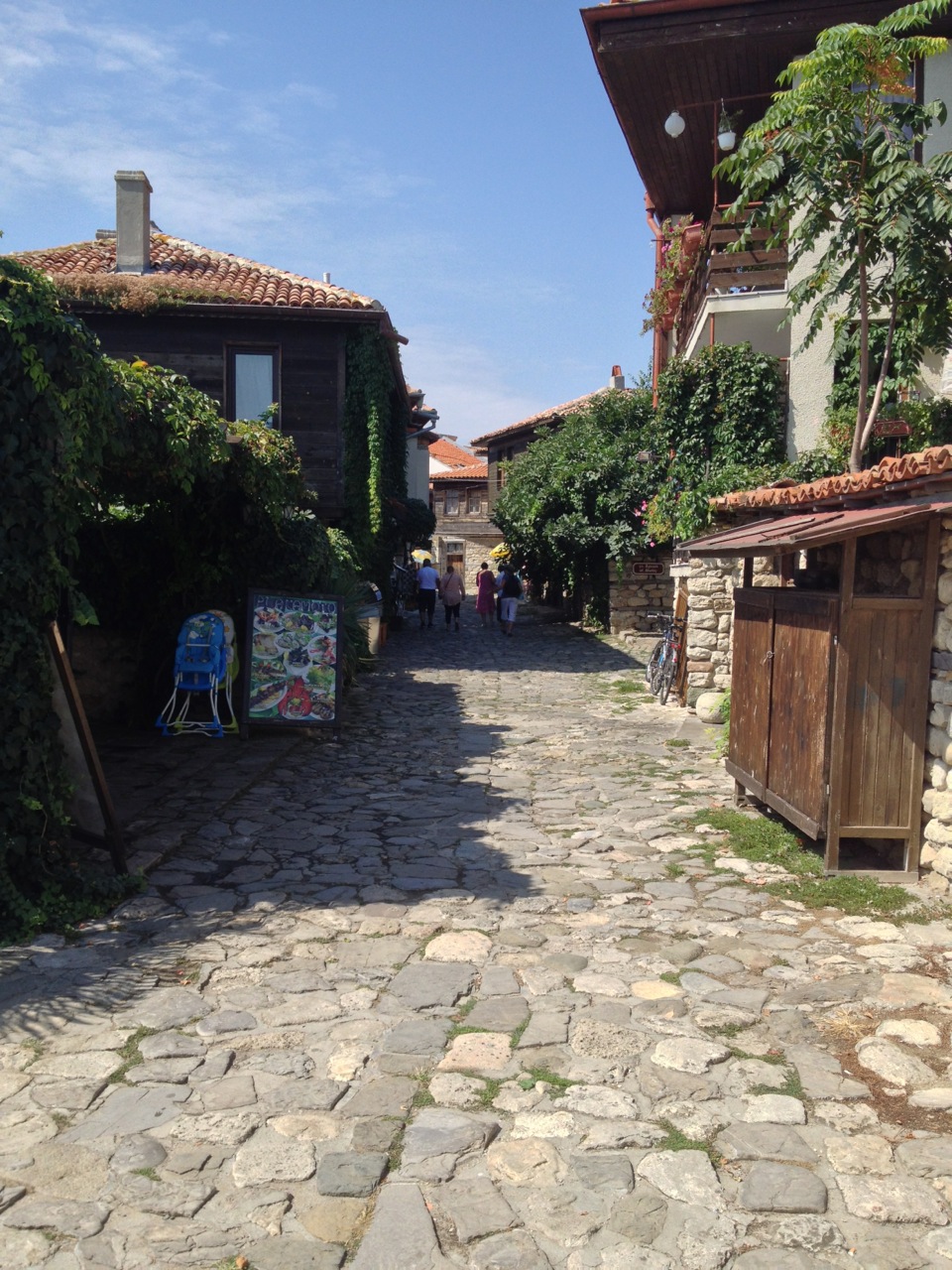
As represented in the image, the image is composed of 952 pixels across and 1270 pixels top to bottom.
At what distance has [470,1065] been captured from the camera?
3.98 m

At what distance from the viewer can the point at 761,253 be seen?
15.7 meters

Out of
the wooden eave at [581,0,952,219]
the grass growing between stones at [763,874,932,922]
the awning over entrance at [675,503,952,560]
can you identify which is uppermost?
the wooden eave at [581,0,952,219]

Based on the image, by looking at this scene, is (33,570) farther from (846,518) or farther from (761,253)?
(761,253)

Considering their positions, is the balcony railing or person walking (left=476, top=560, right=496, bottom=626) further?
person walking (left=476, top=560, right=496, bottom=626)

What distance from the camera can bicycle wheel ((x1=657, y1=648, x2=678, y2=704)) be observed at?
14.0m

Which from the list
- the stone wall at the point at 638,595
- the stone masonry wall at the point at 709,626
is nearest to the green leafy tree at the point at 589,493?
the stone wall at the point at 638,595

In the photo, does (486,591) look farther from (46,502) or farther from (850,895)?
(46,502)

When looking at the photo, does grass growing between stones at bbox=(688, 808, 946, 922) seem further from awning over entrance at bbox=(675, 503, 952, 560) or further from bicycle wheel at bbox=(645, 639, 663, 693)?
bicycle wheel at bbox=(645, 639, 663, 693)

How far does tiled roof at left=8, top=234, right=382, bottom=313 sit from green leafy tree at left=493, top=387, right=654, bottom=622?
6.86m

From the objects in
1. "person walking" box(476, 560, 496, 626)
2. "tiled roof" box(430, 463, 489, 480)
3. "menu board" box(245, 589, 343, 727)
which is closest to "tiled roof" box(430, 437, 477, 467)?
"tiled roof" box(430, 463, 489, 480)

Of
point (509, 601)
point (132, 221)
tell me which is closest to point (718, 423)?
point (509, 601)

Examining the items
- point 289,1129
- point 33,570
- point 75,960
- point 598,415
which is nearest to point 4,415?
point 33,570

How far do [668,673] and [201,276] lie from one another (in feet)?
38.4

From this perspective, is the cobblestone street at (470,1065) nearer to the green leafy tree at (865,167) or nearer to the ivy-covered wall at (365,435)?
the green leafy tree at (865,167)
